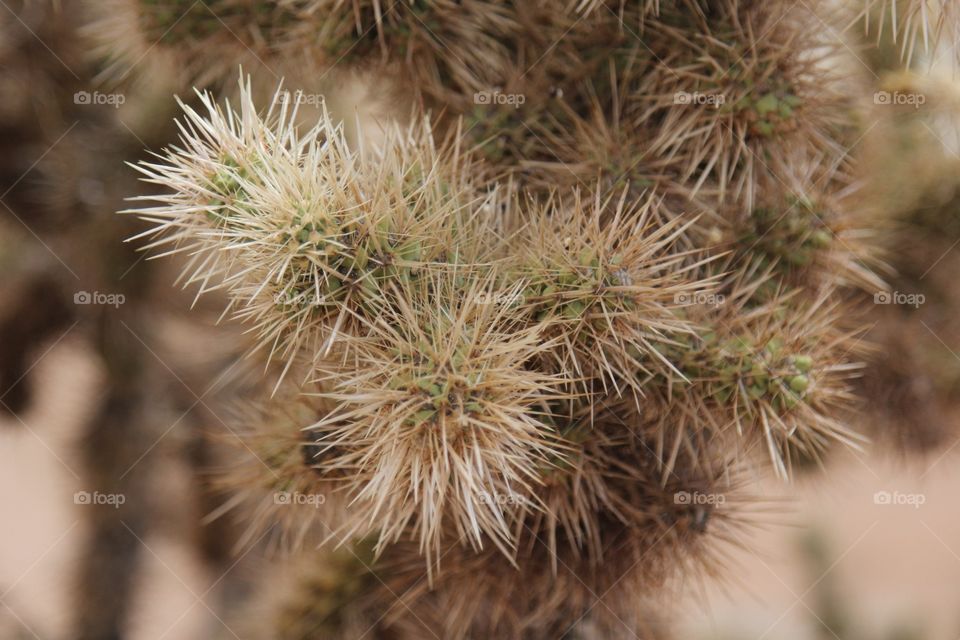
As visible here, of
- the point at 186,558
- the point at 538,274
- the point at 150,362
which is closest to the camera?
the point at 538,274

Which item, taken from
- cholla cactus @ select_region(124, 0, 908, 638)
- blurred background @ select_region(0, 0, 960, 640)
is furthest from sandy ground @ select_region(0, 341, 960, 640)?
cholla cactus @ select_region(124, 0, 908, 638)

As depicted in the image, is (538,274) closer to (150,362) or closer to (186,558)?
(150,362)

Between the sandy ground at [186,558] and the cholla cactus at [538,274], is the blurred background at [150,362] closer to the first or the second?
the sandy ground at [186,558]

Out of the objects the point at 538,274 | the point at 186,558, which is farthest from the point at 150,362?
the point at 538,274

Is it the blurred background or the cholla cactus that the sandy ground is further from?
the cholla cactus

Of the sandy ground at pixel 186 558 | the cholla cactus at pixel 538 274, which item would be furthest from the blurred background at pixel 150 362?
the cholla cactus at pixel 538 274

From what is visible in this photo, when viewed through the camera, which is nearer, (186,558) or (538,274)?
(538,274)
